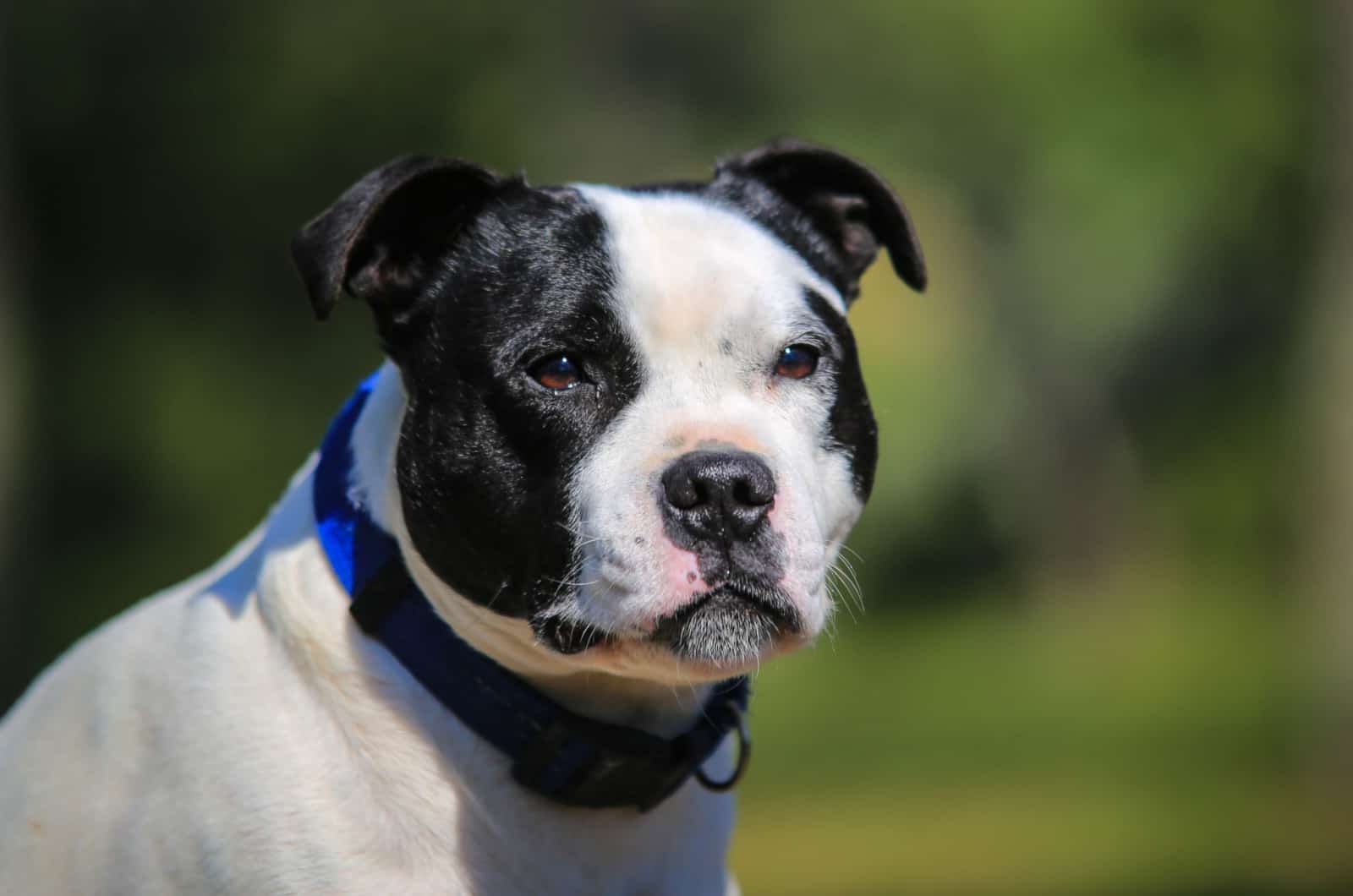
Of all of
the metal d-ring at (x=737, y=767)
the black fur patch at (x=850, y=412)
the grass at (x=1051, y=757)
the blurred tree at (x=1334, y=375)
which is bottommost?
the grass at (x=1051, y=757)

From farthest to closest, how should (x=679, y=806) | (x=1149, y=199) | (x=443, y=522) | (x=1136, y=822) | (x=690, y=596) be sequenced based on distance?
(x=1149, y=199)
(x=1136, y=822)
(x=679, y=806)
(x=443, y=522)
(x=690, y=596)

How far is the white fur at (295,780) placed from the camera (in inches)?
126

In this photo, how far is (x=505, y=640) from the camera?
335 centimetres

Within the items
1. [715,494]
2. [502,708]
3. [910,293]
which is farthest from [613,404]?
[910,293]

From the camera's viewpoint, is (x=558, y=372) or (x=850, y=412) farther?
(x=850, y=412)

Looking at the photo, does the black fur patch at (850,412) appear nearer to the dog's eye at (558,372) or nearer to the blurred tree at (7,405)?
the dog's eye at (558,372)

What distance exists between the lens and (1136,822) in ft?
36.7

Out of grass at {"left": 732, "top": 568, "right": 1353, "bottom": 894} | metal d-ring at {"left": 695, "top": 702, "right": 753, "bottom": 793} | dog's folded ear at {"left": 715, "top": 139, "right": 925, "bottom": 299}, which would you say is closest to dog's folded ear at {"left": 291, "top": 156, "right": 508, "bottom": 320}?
dog's folded ear at {"left": 715, "top": 139, "right": 925, "bottom": 299}

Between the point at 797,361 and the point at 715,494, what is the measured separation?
0.54 metres

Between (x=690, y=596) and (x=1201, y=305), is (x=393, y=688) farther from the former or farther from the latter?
(x=1201, y=305)

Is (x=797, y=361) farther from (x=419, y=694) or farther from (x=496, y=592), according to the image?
(x=419, y=694)

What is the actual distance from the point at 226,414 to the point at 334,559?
16006 mm

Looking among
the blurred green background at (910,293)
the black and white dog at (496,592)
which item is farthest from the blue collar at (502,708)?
the blurred green background at (910,293)

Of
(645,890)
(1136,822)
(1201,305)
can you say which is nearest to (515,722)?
(645,890)
